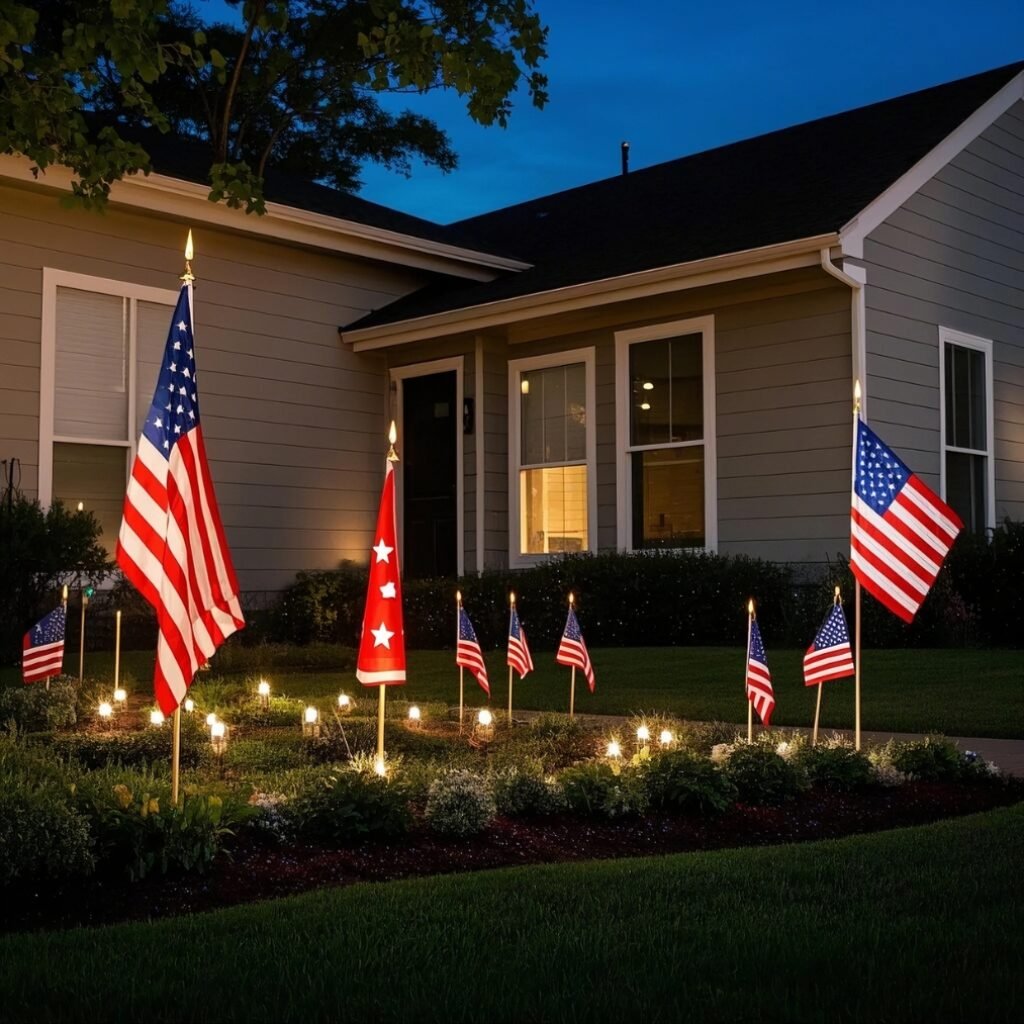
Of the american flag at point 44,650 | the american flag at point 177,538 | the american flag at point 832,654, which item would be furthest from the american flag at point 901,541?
the american flag at point 44,650

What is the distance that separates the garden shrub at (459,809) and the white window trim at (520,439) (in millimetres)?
10227

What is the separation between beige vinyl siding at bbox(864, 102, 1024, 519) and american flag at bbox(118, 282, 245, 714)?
383 inches

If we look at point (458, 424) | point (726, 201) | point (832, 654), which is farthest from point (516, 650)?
point (726, 201)

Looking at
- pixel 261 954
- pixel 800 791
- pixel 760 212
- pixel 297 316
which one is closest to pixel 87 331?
pixel 297 316

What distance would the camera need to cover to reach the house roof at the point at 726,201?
14969 millimetres

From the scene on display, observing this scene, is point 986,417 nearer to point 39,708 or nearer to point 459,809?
point 39,708

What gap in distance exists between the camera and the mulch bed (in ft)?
16.2

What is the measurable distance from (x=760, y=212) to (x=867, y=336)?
85.6 inches

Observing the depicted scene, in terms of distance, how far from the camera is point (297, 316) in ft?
57.3

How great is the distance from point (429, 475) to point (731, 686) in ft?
25.6

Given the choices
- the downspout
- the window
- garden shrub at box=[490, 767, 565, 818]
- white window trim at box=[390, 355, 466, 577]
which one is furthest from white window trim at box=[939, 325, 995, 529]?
garden shrub at box=[490, 767, 565, 818]

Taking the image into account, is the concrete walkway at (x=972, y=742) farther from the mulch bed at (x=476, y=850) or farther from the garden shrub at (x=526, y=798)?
the garden shrub at (x=526, y=798)

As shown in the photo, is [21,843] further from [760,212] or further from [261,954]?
[760,212]

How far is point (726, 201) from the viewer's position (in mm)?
17094
